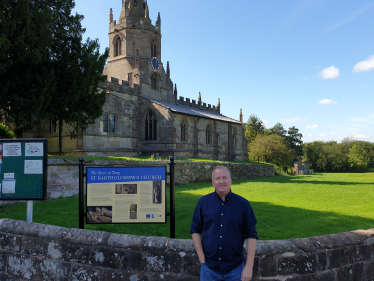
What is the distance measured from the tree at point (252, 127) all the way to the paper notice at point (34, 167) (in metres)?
57.0

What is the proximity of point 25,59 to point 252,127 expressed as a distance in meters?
54.5

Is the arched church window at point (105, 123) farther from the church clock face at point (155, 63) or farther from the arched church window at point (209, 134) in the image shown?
the arched church window at point (209, 134)

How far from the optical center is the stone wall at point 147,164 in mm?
Answer: 9922

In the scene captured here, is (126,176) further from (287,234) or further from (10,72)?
(10,72)

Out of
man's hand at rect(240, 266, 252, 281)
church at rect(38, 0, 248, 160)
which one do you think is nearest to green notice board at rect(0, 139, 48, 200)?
man's hand at rect(240, 266, 252, 281)

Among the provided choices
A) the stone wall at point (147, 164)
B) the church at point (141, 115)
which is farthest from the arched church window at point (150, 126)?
the stone wall at point (147, 164)

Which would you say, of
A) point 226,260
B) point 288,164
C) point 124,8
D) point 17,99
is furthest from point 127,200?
point 288,164

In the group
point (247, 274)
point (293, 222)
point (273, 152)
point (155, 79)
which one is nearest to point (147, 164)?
point (293, 222)

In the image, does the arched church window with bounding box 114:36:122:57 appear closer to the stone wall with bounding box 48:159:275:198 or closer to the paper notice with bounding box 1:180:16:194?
the stone wall with bounding box 48:159:275:198

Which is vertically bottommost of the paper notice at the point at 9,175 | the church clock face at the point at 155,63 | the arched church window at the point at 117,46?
the paper notice at the point at 9,175

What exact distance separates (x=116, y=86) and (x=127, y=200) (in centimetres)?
2225

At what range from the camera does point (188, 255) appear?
3289mm

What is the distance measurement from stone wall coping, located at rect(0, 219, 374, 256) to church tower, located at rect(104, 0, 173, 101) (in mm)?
27203

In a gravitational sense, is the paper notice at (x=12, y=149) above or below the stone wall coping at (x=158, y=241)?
above
